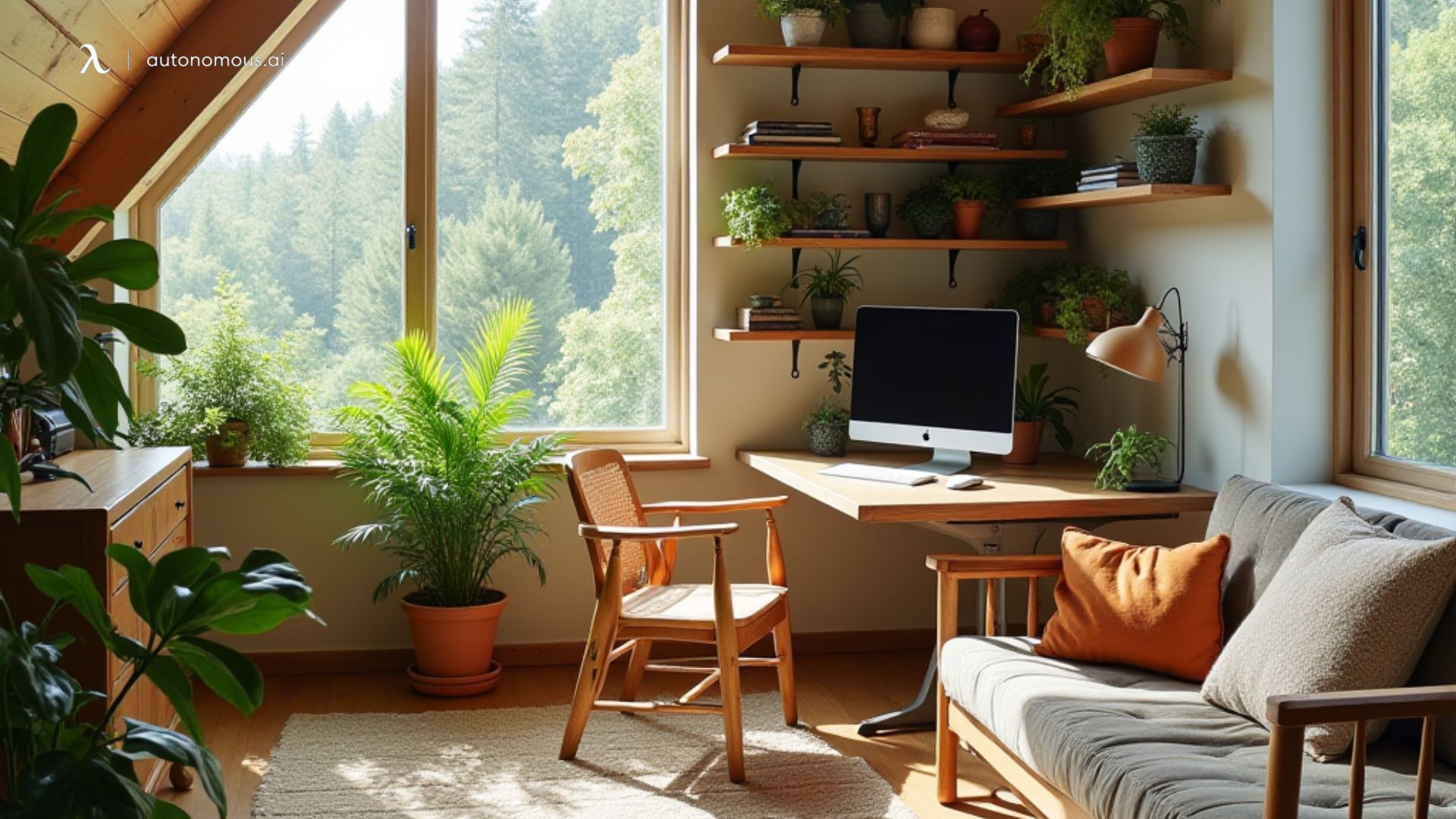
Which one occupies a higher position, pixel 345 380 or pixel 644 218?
pixel 644 218

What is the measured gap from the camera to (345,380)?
462 centimetres

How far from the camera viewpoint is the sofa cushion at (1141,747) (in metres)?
2.28

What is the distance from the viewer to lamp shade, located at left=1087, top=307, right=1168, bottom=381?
12.0 feet

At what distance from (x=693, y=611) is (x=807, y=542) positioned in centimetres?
119

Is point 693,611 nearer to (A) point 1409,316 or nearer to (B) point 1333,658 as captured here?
(B) point 1333,658

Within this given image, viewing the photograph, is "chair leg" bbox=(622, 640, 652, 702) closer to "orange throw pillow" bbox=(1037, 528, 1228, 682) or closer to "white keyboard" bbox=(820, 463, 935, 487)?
"white keyboard" bbox=(820, 463, 935, 487)

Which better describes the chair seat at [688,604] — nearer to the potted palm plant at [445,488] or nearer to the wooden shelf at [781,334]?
the potted palm plant at [445,488]

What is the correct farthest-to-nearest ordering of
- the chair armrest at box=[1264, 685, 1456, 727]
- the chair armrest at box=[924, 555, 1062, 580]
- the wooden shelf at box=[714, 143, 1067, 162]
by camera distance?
the wooden shelf at box=[714, 143, 1067, 162]
the chair armrest at box=[924, 555, 1062, 580]
the chair armrest at box=[1264, 685, 1456, 727]

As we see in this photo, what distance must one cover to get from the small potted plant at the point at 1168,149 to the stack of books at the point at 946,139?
74 cm

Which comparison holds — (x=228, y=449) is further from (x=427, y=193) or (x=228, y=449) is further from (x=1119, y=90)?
(x=1119, y=90)

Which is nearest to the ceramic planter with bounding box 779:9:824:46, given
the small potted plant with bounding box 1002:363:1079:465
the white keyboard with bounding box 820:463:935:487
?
the small potted plant with bounding box 1002:363:1079:465

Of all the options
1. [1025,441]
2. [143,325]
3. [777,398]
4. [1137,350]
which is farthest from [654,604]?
[143,325]

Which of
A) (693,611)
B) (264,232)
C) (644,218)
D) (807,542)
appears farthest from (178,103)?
(807,542)

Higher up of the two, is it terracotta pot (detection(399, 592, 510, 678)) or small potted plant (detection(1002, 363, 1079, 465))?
small potted plant (detection(1002, 363, 1079, 465))
